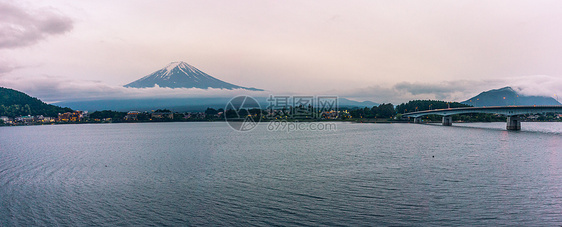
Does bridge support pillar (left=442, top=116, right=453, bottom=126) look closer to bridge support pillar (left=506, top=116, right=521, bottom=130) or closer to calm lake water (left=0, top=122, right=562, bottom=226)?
bridge support pillar (left=506, top=116, right=521, bottom=130)

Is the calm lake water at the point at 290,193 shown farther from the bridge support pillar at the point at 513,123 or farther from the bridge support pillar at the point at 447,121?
the bridge support pillar at the point at 447,121

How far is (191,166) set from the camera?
104 feet

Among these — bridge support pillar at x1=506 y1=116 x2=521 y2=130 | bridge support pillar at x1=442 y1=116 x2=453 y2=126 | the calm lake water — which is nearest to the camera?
the calm lake water

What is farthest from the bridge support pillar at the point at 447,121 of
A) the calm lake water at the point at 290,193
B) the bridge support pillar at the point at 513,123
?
the calm lake water at the point at 290,193

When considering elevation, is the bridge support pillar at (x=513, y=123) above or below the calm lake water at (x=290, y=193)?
above

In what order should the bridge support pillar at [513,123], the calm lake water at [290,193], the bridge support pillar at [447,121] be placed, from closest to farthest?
the calm lake water at [290,193] → the bridge support pillar at [513,123] → the bridge support pillar at [447,121]

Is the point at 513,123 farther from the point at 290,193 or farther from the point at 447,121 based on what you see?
the point at 290,193

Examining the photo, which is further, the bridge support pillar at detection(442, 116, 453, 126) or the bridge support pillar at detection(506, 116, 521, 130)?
the bridge support pillar at detection(442, 116, 453, 126)

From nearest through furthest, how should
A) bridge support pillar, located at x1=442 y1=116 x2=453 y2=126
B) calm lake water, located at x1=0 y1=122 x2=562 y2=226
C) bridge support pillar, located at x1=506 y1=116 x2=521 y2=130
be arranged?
1. calm lake water, located at x1=0 y1=122 x2=562 y2=226
2. bridge support pillar, located at x1=506 y1=116 x2=521 y2=130
3. bridge support pillar, located at x1=442 y1=116 x2=453 y2=126

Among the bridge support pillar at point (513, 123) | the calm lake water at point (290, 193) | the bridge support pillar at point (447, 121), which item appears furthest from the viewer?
the bridge support pillar at point (447, 121)

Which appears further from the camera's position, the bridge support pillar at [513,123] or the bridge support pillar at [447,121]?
the bridge support pillar at [447,121]

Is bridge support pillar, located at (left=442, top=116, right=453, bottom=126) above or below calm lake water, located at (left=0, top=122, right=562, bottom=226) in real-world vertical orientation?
above

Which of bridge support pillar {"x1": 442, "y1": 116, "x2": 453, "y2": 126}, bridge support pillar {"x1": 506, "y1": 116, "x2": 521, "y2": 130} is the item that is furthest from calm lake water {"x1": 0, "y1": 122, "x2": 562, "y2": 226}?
bridge support pillar {"x1": 442, "y1": 116, "x2": 453, "y2": 126}

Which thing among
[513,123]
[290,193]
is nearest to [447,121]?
[513,123]
